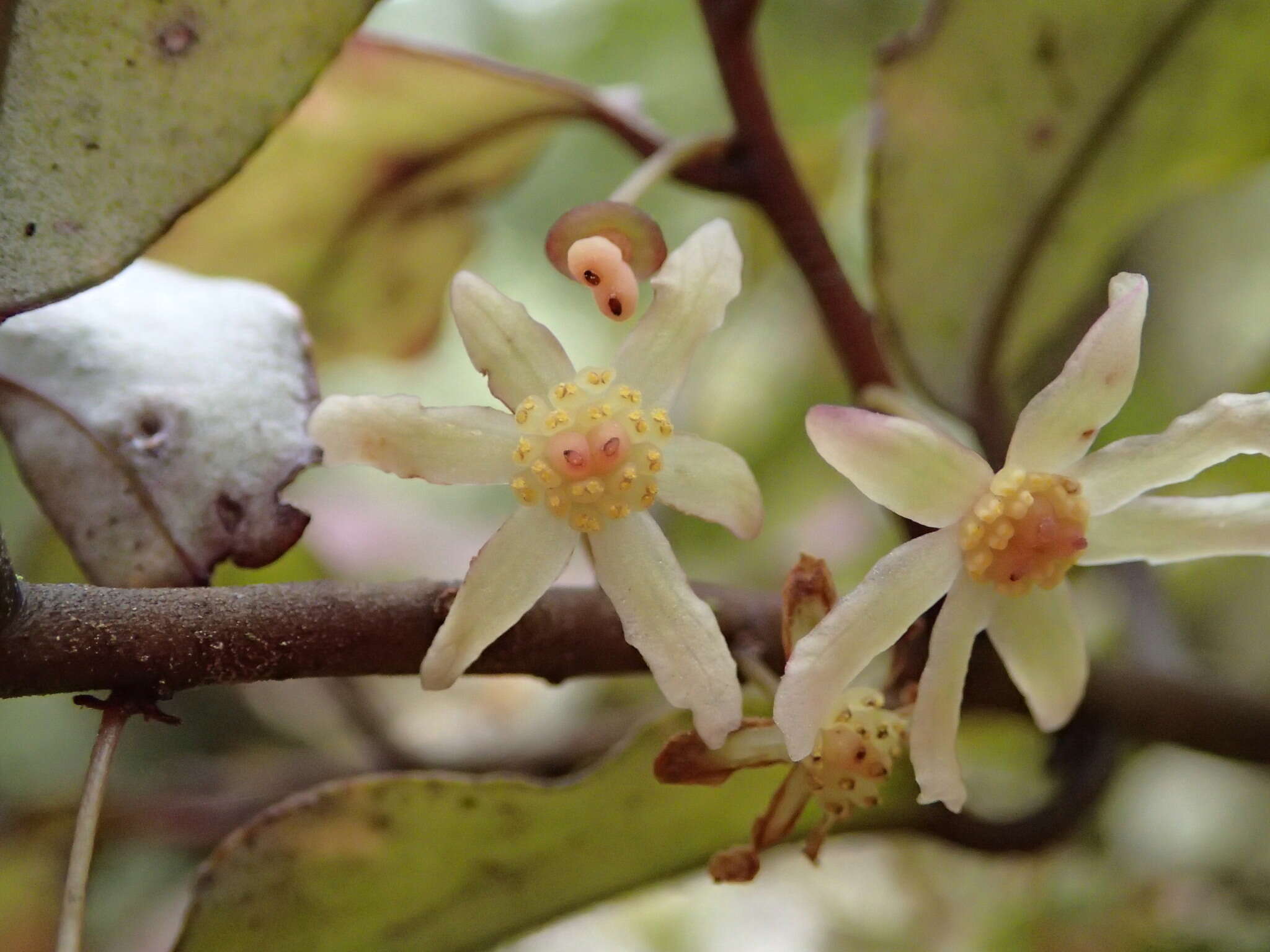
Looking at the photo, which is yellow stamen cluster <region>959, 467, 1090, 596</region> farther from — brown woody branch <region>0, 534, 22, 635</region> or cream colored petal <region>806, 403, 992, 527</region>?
brown woody branch <region>0, 534, 22, 635</region>

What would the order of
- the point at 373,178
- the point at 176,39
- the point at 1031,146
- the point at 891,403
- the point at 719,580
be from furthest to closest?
the point at 719,580, the point at 373,178, the point at 1031,146, the point at 891,403, the point at 176,39

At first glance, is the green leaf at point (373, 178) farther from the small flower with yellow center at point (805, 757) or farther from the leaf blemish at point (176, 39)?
the small flower with yellow center at point (805, 757)

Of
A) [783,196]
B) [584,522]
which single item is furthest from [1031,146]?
[584,522]

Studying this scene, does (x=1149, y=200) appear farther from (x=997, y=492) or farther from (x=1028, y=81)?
(x=997, y=492)

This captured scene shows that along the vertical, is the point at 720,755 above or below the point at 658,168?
below

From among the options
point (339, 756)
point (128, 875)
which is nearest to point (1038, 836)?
point (339, 756)

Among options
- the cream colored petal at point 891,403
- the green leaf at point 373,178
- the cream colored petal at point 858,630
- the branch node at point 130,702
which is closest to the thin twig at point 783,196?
the cream colored petal at point 891,403

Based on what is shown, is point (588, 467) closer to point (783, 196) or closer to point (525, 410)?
point (525, 410)

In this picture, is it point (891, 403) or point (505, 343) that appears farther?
point (891, 403)
